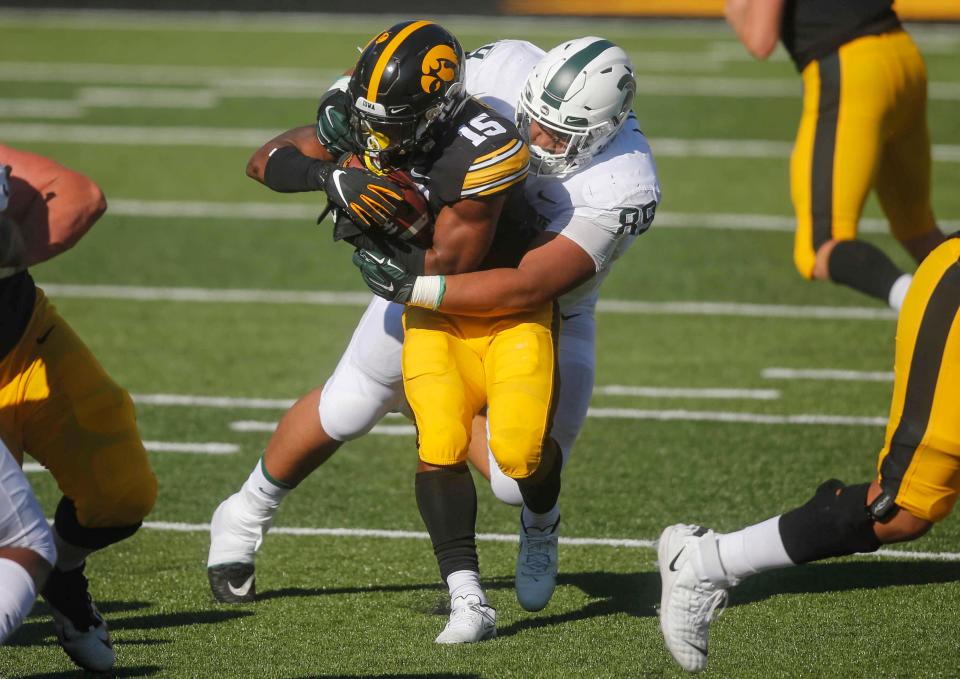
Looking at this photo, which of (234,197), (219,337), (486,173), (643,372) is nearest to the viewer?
(486,173)

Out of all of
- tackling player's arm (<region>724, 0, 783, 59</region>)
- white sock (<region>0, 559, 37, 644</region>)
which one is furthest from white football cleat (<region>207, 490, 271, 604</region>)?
tackling player's arm (<region>724, 0, 783, 59</region>)

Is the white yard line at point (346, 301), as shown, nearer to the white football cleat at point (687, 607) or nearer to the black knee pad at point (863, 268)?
the black knee pad at point (863, 268)

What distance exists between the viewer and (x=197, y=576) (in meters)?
4.00

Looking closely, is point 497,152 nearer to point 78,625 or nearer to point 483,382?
point 483,382

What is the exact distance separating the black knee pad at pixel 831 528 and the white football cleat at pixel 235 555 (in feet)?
4.74

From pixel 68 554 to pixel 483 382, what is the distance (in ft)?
3.44

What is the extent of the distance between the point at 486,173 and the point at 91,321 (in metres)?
3.92

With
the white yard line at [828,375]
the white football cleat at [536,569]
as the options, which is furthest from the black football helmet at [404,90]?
the white yard line at [828,375]

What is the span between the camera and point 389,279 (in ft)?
11.1

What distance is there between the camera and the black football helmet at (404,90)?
3.32m

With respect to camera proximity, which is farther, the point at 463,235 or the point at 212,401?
the point at 212,401

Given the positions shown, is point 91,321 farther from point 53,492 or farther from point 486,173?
point 486,173

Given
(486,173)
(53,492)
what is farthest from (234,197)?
(486,173)

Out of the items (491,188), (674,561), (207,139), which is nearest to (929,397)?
(674,561)
